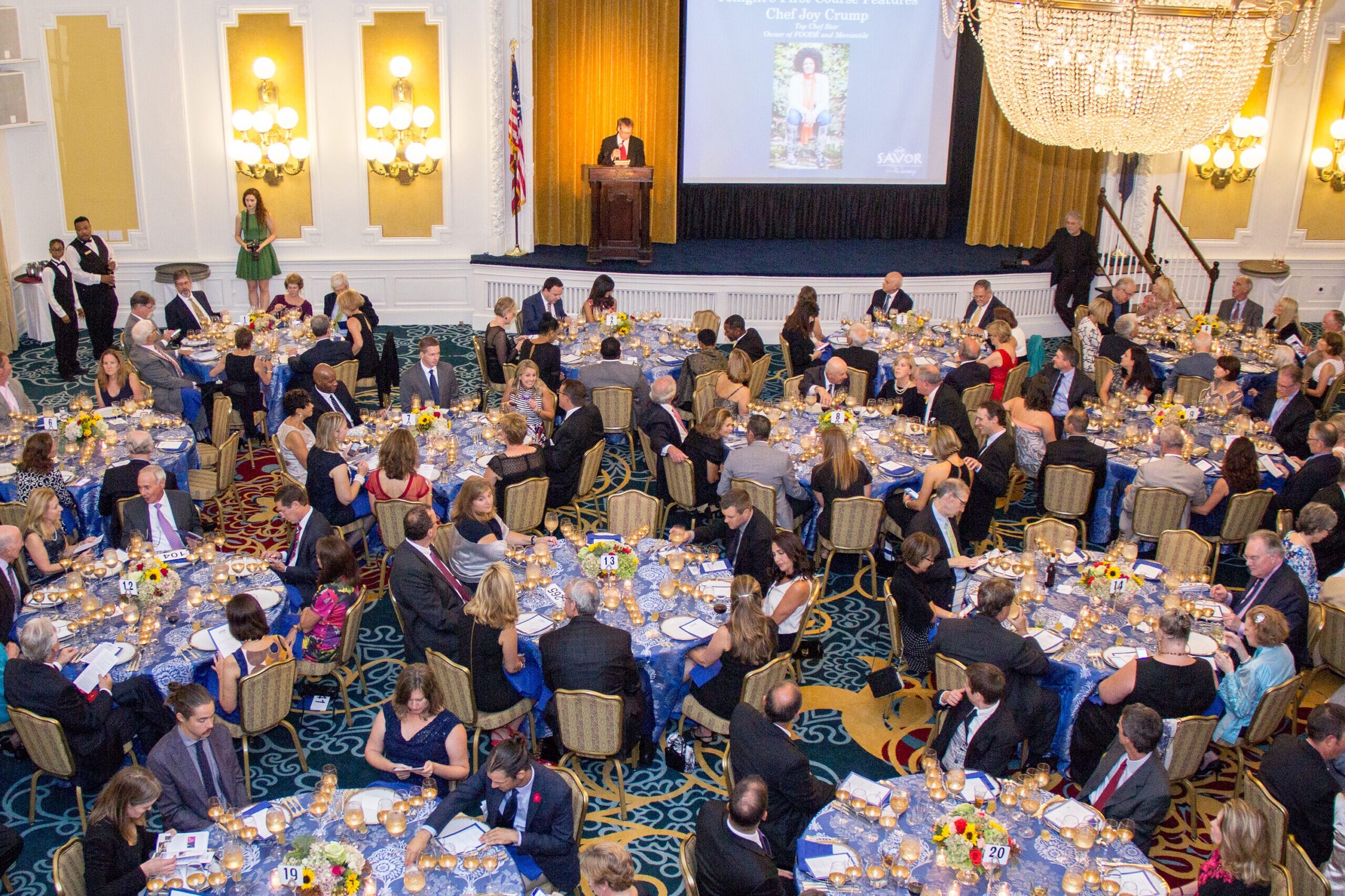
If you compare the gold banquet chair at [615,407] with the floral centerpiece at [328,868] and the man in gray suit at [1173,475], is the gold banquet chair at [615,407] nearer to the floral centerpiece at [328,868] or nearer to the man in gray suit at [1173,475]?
the man in gray suit at [1173,475]

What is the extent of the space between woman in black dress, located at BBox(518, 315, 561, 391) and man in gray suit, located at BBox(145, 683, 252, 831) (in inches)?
218

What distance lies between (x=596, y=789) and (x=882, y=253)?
36.7 feet

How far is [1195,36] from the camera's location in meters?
6.41

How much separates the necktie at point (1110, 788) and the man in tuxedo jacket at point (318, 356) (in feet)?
24.3

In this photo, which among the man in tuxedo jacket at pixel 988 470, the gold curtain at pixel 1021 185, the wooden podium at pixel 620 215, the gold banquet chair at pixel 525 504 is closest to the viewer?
the gold banquet chair at pixel 525 504

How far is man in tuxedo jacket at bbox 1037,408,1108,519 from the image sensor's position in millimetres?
8547

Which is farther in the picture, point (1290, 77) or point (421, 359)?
point (1290, 77)

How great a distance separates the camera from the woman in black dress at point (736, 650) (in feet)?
19.4

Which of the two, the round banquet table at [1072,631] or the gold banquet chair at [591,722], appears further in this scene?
the round banquet table at [1072,631]

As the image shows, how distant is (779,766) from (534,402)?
198 inches

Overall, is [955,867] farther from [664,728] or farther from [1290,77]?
[1290,77]

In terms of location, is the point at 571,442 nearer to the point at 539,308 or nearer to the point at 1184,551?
the point at 539,308

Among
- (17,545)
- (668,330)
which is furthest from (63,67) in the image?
(17,545)

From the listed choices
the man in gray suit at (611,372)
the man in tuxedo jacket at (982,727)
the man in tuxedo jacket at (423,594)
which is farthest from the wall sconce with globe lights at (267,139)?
the man in tuxedo jacket at (982,727)
